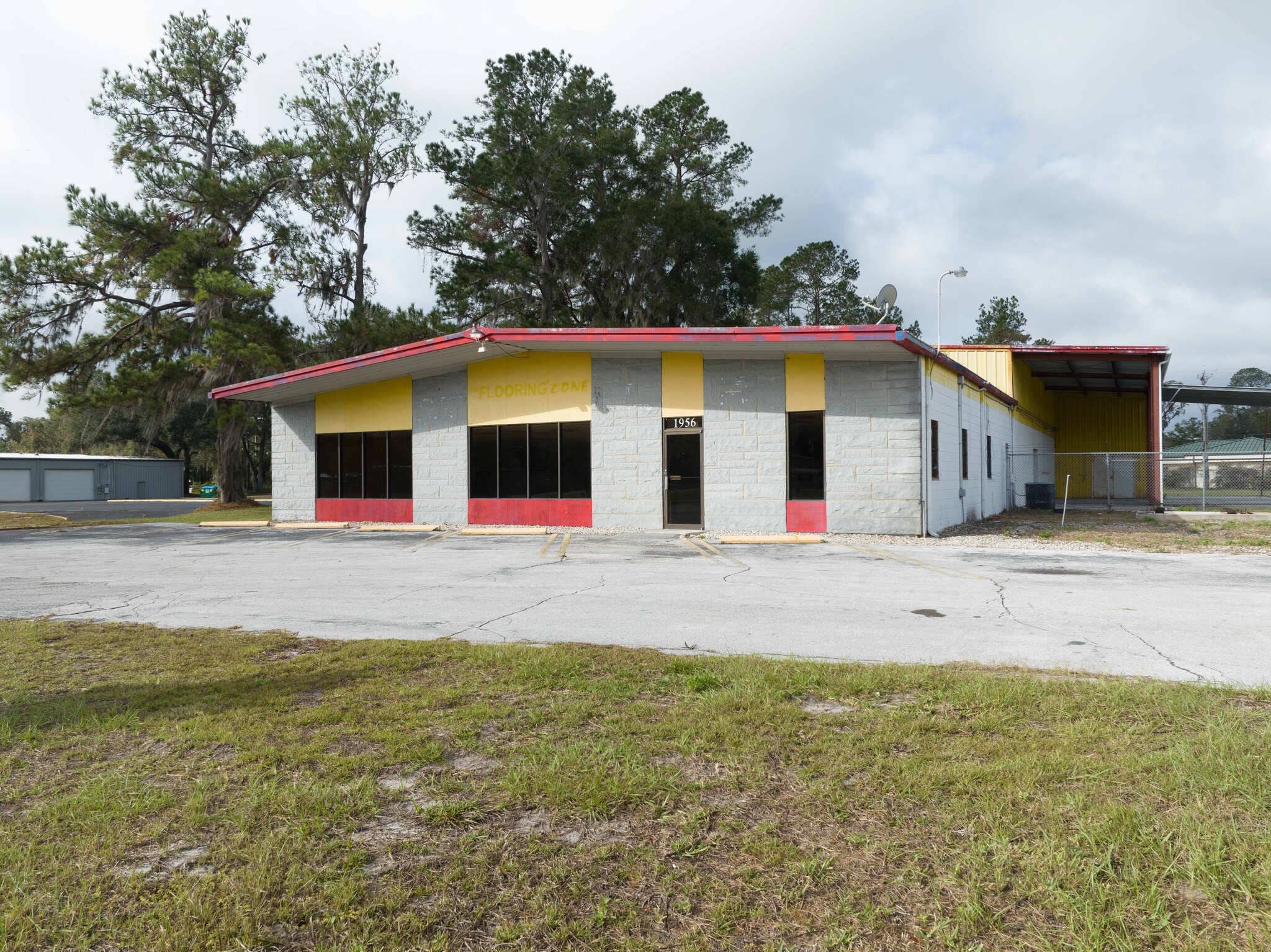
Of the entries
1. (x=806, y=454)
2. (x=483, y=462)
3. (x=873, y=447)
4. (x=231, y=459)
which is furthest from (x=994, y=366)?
(x=231, y=459)

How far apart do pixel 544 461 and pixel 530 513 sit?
1.40 meters

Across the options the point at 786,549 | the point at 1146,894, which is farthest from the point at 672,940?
the point at 786,549

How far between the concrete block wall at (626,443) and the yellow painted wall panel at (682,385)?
7.0 inches

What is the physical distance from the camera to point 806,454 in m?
17.8

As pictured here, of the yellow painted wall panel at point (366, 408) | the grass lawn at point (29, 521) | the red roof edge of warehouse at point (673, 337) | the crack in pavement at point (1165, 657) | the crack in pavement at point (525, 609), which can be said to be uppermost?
the red roof edge of warehouse at point (673, 337)

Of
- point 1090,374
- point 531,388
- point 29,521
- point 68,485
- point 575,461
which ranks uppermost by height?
point 1090,374

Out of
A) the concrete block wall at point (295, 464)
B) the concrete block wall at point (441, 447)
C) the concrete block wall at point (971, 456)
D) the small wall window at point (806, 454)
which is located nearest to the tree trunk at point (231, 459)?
the concrete block wall at point (295, 464)

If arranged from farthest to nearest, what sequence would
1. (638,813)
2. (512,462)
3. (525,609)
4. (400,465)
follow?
(400,465) < (512,462) < (525,609) < (638,813)

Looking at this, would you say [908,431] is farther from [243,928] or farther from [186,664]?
[243,928]

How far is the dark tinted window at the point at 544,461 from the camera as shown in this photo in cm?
1973

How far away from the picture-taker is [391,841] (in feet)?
10.6

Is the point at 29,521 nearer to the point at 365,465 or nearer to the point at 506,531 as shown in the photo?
the point at 365,465

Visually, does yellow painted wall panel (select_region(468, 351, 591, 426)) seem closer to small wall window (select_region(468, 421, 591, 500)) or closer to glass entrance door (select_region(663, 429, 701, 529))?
small wall window (select_region(468, 421, 591, 500))

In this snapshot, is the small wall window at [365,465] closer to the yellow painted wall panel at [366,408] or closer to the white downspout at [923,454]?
the yellow painted wall panel at [366,408]
